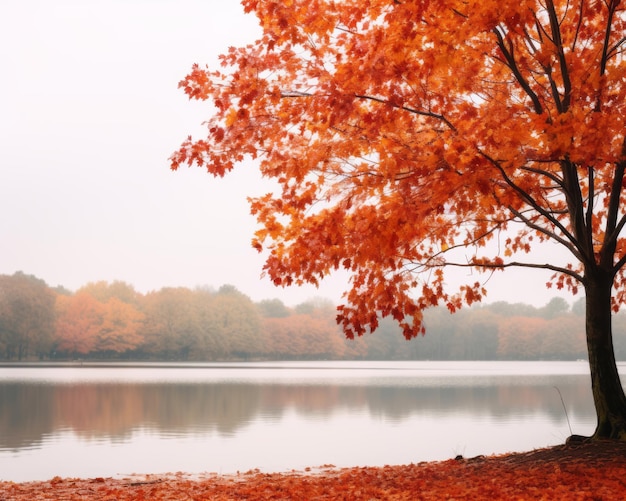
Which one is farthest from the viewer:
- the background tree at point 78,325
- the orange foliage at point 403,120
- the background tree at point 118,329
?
the background tree at point 118,329

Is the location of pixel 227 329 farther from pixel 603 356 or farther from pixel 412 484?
pixel 412 484

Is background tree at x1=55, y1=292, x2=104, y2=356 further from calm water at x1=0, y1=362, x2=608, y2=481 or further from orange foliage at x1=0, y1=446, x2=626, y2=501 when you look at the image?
orange foliage at x1=0, y1=446, x2=626, y2=501

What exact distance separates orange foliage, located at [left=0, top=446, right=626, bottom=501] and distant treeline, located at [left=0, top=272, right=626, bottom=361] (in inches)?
3178

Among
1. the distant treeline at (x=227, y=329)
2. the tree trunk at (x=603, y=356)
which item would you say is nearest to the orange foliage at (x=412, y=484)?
the tree trunk at (x=603, y=356)

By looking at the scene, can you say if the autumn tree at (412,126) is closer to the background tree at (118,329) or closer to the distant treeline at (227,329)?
the distant treeline at (227,329)

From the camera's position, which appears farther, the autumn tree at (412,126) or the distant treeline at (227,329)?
the distant treeline at (227,329)

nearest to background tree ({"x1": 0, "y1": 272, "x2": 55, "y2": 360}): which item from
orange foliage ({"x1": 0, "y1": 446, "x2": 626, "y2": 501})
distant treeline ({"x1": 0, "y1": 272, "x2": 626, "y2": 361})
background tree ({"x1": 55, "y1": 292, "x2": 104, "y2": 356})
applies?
distant treeline ({"x1": 0, "y1": 272, "x2": 626, "y2": 361})

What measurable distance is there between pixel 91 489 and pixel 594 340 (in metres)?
7.73

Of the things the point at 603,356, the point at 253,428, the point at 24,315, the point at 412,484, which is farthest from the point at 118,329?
the point at 412,484

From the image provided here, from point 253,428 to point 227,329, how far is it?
10104cm

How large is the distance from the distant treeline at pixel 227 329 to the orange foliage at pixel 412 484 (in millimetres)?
80717

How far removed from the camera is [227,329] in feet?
406

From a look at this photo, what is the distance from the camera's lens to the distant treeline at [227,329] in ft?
299

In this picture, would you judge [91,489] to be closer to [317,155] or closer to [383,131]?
[317,155]
